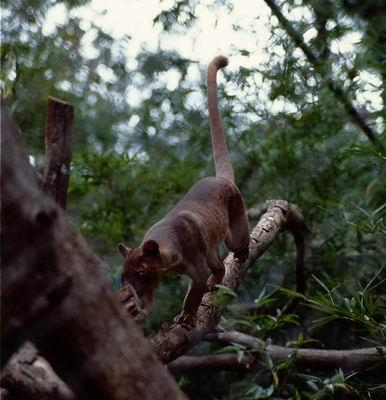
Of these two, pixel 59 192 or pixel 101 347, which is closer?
pixel 101 347

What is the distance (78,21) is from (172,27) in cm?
70

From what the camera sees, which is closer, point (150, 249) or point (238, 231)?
point (150, 249)

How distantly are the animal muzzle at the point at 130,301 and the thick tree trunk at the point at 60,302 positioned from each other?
1270 millimetres

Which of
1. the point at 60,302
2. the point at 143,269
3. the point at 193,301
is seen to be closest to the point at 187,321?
the point at 193,301

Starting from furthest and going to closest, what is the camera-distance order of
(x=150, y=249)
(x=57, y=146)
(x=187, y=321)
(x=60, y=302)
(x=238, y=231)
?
(x=238, y=231), (x=187, y=321), (x=150, y=249), (x=57, y=146), (x=60, y=302)

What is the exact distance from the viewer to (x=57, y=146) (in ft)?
6.46

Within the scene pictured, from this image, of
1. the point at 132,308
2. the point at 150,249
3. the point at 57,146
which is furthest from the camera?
the point at 150,249

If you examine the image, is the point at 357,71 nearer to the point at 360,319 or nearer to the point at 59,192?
the point at 360,319

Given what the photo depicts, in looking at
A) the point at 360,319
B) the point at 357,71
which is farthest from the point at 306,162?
the point at 360,319

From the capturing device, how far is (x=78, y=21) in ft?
13.6

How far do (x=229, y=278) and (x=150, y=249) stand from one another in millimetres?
852

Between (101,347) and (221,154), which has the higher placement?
(221,154)

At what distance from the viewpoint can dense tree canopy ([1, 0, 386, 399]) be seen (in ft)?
13.2

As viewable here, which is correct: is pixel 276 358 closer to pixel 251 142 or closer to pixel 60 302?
pixel 251 142
